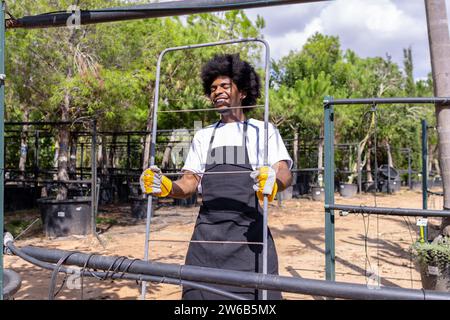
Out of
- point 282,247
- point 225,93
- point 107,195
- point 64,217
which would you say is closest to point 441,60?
point 225,93

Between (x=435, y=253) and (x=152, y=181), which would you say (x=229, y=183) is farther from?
(x=435, y=253)

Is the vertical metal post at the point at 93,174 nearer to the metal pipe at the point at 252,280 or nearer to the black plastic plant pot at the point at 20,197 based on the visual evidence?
the black plastic plant pot at the point at 20,197

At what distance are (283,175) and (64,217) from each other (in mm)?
5687

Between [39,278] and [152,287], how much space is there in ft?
4.26

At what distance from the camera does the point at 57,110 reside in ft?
24.1

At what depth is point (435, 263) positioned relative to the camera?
315cm

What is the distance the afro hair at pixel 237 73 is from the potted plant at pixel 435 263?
6.67 ft

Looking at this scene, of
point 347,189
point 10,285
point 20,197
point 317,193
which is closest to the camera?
point 10,285

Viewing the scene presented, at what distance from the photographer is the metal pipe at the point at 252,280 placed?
3.43 ft

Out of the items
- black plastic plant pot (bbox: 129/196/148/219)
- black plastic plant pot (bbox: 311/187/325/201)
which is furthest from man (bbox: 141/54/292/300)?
black plastic plant pot (bbox: 311/187/325/201)

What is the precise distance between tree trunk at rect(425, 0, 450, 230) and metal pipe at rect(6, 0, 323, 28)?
2204 millimetres
